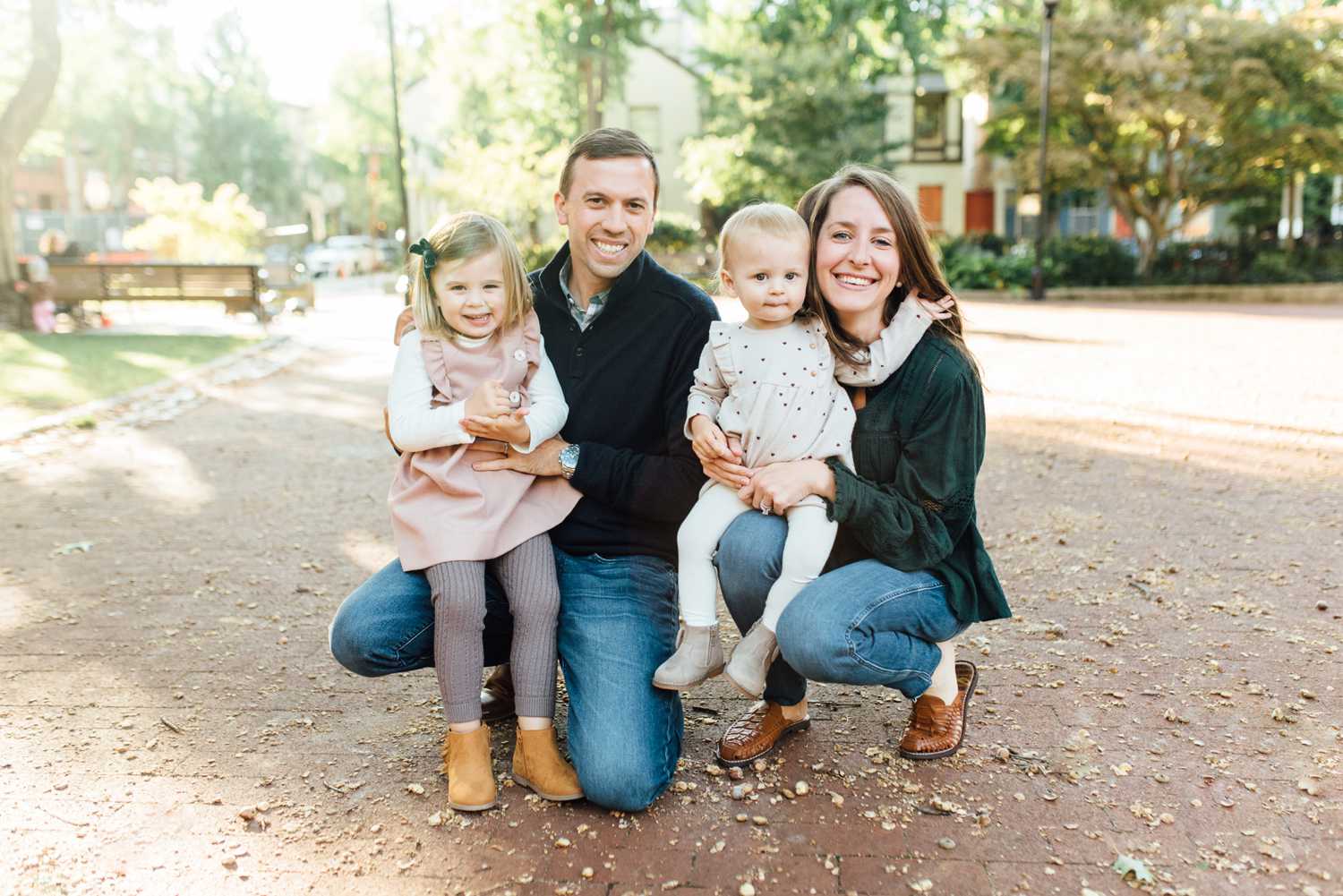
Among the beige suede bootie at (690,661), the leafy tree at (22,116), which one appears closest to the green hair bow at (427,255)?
the beige suede bootie at (690,661)

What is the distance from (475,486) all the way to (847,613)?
1.02 m

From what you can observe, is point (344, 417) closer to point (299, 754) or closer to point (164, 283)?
point (299, 754)

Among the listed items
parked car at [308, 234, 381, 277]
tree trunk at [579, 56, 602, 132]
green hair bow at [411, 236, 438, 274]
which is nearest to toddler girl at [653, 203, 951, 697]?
green hair bow at [411, 236, 438, 274]

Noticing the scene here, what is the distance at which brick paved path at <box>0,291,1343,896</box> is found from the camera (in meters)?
2.52

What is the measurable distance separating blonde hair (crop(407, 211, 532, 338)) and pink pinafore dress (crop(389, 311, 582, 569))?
0.17 ft

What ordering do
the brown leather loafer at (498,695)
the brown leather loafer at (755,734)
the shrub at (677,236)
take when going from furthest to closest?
the shrub at (677,236), the brown leather loafer at (498,695), the brown leather loafer at (755,734)

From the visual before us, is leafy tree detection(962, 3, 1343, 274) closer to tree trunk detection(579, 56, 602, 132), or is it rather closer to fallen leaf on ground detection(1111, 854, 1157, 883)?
tree trunk detection(579, 56, 602, 132)

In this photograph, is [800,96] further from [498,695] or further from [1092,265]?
[498,695]

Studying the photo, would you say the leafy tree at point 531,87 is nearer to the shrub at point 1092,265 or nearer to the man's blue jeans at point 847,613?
the shrub at point 1092,265

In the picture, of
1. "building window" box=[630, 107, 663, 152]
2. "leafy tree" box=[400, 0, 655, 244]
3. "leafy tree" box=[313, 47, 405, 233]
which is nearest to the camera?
"leafy tree" box=[400, 0, 655, 244]

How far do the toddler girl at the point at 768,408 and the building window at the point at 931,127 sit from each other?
1302 inches

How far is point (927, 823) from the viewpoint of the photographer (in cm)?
268

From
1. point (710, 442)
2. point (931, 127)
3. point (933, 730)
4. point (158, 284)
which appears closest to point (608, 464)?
point (710, 442)

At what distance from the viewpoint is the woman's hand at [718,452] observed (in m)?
2.90
